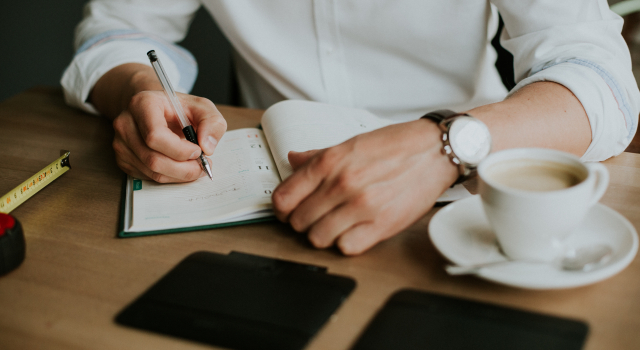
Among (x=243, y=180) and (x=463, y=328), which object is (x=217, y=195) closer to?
(x=243, y=180)

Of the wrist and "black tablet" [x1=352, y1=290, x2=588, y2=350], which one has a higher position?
the wrist

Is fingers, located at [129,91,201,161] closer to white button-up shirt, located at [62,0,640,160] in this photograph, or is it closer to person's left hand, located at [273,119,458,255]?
person's left hand, located at [273,119,458,255]

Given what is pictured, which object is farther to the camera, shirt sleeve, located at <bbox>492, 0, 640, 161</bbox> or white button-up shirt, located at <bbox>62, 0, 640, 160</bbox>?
white button-up shirt, located at <bbox>62, 0, 640, 160</bbox>

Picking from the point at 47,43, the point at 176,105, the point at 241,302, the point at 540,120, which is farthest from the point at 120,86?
the point at 47,43

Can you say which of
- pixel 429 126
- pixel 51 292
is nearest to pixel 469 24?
pixel 429 126

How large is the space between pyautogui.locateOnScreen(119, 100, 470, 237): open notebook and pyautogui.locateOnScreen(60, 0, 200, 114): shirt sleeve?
1.25 feet

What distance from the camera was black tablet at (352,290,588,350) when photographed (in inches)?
16.2

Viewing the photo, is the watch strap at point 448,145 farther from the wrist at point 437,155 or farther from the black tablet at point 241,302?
the black tablet at point 241,302

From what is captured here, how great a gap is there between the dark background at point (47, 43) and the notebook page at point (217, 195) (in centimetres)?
133

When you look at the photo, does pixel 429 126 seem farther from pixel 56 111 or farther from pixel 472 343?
pixel 56 111

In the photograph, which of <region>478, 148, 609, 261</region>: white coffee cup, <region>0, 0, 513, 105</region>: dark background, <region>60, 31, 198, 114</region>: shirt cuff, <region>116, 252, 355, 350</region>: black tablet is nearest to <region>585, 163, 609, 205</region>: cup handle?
<region>478, 148, 609, 261</region>: white coffee cup

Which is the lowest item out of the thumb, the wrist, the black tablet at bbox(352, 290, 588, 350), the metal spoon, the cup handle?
the black tablet at bbox(352, 290, 588, 350)

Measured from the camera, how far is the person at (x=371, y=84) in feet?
1.93

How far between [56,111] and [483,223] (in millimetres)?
1015
